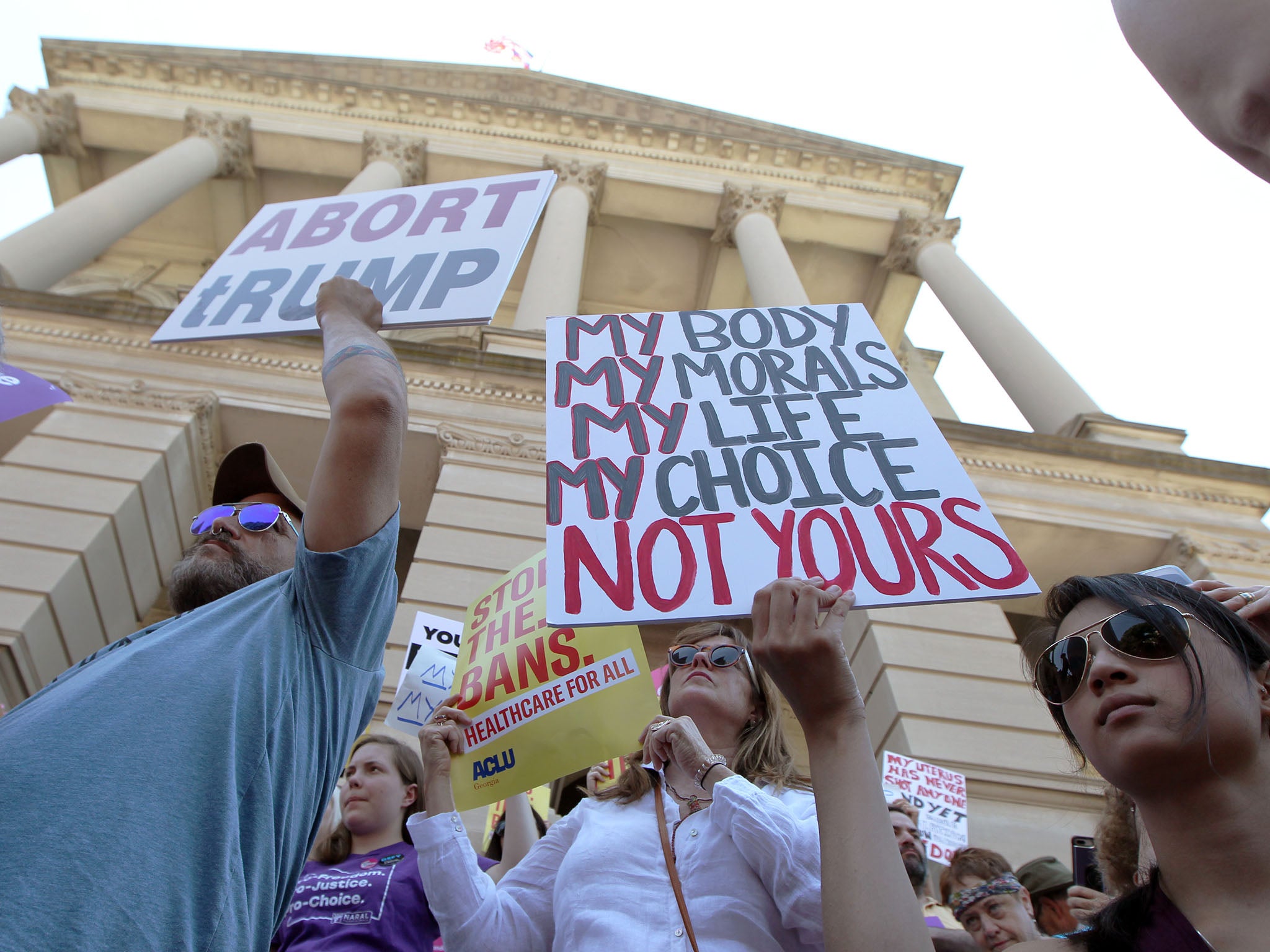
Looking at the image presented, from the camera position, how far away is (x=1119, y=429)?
12125 mm

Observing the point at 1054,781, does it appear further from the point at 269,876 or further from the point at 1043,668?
the point at 269,876

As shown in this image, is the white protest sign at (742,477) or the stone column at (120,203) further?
the stone column at (120,203)

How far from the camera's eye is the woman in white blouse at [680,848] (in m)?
2.02

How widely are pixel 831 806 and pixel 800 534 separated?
1071mm

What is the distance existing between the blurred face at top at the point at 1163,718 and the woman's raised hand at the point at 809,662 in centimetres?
51

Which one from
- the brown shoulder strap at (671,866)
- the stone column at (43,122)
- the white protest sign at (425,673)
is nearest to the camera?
the brown shoulder strap at (671,866)

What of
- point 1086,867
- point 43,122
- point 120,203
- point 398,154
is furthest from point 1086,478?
point 43,122

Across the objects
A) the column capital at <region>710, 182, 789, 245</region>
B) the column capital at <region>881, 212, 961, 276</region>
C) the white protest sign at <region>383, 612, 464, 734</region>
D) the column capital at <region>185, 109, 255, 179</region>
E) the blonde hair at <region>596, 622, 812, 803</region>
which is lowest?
the blonde hair at <region>596, 622, 812, 803</region>

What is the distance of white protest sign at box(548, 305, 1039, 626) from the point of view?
2426mm

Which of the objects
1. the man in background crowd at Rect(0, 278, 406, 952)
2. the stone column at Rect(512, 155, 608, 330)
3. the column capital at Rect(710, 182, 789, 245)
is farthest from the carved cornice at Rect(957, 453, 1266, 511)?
the man in background crowd at Rect(0, 278, 406, 952)

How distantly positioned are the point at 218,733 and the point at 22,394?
2.56 m

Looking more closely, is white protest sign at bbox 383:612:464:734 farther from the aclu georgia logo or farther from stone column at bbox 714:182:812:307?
stone column at bbox 714:182:812:307

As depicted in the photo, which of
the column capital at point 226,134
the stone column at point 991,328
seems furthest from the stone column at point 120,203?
the stone column at point 991,328

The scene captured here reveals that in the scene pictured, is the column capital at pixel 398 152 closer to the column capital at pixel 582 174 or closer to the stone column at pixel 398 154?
the stone column at pixel 398 154
